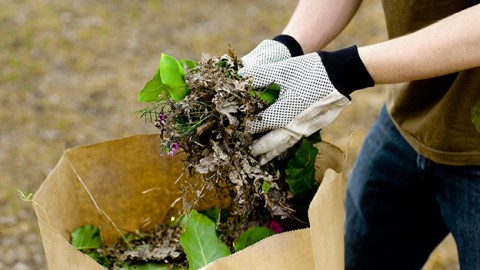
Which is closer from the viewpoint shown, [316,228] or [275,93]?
[316,228]

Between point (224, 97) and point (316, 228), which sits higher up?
point (224, 97)

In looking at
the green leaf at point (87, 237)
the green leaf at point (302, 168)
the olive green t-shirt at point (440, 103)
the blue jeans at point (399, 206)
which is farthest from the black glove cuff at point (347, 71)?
the green leaf at point (87, 237)

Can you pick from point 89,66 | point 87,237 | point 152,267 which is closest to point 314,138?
point 152,267

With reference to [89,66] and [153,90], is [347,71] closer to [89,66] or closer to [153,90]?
[153,90]

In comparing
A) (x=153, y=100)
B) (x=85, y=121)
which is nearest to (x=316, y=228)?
(x=153, y=100)

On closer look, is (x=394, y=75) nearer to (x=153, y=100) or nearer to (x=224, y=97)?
(x=224, y=97)

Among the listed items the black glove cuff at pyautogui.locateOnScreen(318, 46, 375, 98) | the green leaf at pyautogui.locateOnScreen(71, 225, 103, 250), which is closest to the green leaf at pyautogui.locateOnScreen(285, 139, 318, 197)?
the black glove cuff at pyautogui.locateOnScreen(318, 46, 375, 98)

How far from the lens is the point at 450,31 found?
112 cm

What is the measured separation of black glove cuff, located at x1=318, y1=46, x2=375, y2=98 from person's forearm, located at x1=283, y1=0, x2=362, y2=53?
27 cm

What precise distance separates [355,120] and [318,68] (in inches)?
91.9

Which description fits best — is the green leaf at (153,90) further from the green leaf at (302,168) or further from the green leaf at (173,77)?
the green leaf at (302,168)

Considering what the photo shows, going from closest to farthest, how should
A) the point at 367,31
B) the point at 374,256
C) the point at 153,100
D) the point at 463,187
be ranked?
the point at 153,100
the point at 463,187
the point at 374,256
the point at 367,31

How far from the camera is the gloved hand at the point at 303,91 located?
3.88ft

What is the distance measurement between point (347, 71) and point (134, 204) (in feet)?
1.96
